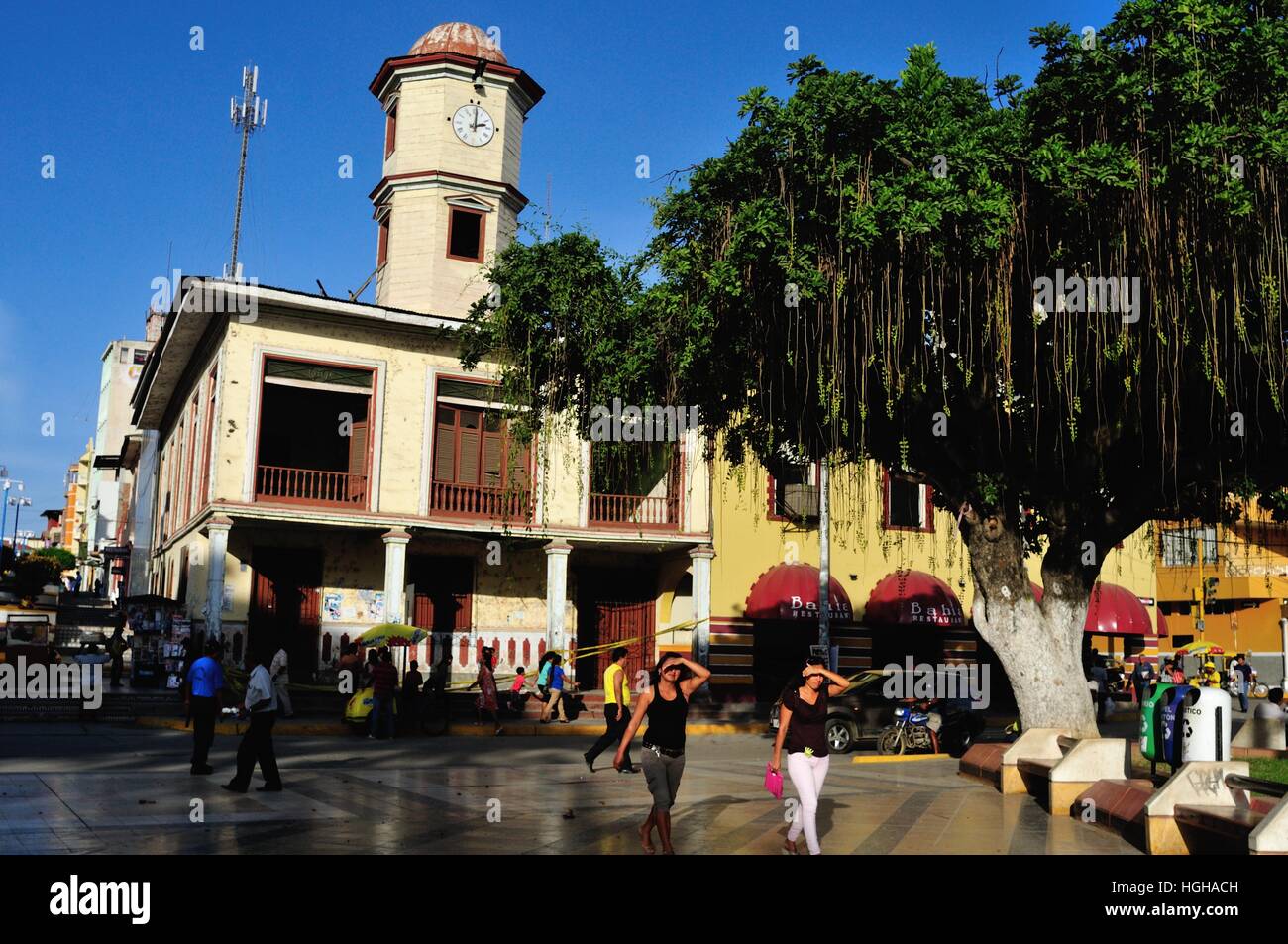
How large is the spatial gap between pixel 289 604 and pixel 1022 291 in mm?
19442

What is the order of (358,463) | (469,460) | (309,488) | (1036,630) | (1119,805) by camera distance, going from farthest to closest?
(469,460) → (358,463) → (309,488) → (1036,630) → (1119,805)

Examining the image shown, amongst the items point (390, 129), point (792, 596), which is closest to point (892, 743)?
point (792, 596)

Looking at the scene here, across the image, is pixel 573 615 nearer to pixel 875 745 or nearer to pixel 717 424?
pixel 875 745

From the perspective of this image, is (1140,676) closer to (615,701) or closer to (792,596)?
(792,596)

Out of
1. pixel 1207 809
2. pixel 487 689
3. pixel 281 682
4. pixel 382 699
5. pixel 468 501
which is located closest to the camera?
pixel 1207 809

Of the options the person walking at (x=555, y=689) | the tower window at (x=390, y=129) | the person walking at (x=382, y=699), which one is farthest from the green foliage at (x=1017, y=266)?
the tower window at (x=390, y=129)

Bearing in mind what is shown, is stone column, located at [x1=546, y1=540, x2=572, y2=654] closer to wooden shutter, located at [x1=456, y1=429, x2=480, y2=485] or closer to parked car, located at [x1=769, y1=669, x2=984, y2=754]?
wooden shutter, located at [x1=456, y1=429, x2=480, y2=485]

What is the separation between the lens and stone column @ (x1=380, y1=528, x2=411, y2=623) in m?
26.5

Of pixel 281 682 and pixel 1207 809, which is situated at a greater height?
pixel 281 682

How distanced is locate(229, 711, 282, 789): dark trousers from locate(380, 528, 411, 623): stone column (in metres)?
13.4

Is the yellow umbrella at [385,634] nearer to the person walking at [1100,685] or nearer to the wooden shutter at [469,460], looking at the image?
the wooden shutter at [469,460]

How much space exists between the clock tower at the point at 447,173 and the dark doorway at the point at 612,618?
25.4ft

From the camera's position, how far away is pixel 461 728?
2317cm

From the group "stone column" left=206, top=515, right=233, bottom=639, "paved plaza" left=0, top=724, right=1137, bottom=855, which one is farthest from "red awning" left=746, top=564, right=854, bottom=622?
"stone column" left=206, top=515, right=233, bottom=639
